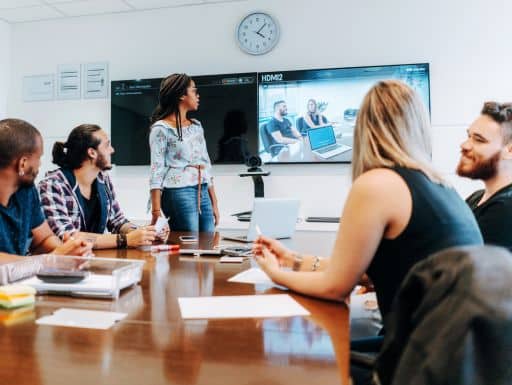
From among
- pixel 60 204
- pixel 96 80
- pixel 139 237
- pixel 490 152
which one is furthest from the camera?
pixel 96 80

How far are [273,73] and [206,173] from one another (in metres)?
1.48

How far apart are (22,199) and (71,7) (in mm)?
3059

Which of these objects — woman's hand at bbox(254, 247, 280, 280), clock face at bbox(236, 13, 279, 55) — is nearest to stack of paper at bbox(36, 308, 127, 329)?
woman's hand at bbox(254, 247, 280, 280)

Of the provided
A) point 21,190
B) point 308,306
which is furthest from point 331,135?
point 308,306

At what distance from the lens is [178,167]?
267cm

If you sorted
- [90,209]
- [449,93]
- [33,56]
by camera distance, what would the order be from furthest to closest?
[33,56] < [449,93] < [90,209]

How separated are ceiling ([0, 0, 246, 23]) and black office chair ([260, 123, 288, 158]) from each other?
1.16m

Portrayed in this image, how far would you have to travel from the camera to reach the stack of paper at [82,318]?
0.92 m

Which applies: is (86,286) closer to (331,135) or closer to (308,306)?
(308,306)

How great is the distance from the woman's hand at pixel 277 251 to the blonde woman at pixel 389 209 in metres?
0.18

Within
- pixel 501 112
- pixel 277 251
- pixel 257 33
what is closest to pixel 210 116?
pixel 257 33

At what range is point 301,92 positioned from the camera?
3.83m

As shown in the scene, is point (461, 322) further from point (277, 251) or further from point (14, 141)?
point (14, 141)

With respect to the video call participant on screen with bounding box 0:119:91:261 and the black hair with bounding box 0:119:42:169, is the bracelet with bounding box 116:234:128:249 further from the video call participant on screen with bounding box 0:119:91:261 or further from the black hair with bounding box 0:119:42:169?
the black hair with bounding box 0:119:42:169
